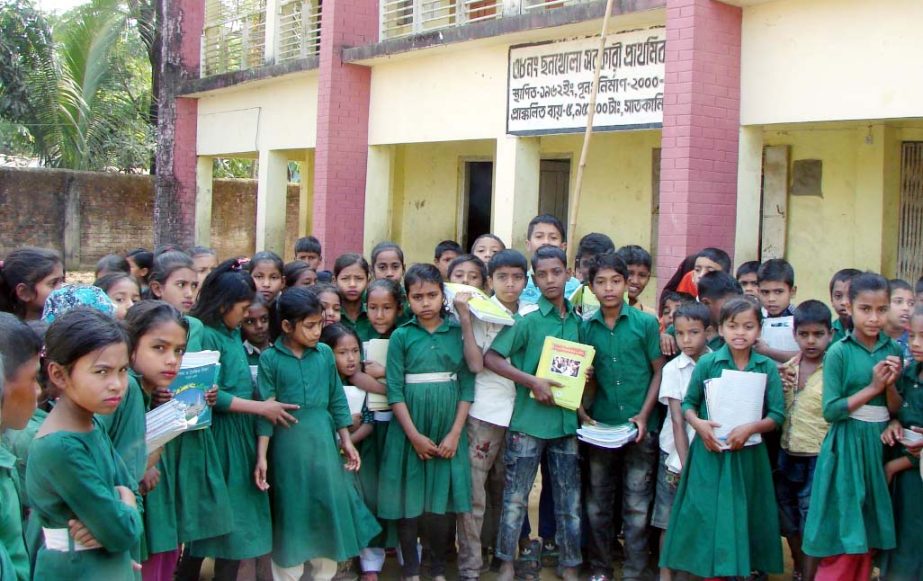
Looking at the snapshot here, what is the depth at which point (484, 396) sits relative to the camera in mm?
4527

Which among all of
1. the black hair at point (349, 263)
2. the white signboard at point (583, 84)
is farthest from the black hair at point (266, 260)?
the white signboard at point (583, 84)

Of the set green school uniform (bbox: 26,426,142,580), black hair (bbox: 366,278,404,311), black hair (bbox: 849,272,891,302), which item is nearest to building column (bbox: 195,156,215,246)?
black hair (bbox: 366,278,404,311)

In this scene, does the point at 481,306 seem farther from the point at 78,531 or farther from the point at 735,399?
the point at 78,531

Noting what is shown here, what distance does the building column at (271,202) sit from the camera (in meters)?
13.1

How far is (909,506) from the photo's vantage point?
3922 millimetres

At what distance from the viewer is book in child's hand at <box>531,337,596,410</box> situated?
4.45 m

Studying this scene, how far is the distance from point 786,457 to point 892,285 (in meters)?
0.99

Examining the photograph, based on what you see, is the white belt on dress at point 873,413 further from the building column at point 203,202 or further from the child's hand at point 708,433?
the building column at point 203,202

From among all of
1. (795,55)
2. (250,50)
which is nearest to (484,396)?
(795,55)

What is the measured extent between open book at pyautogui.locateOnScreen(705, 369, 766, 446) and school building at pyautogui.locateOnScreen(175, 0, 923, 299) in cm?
313

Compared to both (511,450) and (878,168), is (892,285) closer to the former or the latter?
(511,450)

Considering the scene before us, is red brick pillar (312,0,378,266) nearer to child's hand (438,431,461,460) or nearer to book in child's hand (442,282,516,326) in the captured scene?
book in child's hand (442,282,516,326)

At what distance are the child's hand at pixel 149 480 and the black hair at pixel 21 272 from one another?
118cm

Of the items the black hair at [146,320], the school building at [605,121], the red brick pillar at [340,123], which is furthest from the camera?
the red brick pillar at [340,123]
